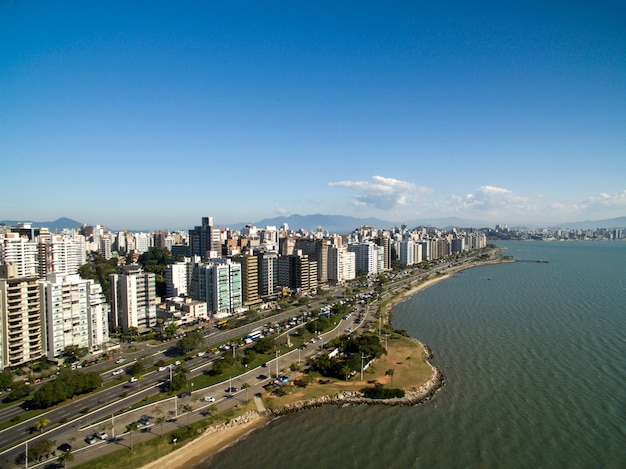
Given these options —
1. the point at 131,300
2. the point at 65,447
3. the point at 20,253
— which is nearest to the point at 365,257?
the point at 131,300

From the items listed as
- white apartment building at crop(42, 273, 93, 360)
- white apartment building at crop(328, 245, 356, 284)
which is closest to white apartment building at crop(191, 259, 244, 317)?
white apartment building at crop(42, 273, 93, 360)

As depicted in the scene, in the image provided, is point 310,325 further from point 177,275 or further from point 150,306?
point 177,275

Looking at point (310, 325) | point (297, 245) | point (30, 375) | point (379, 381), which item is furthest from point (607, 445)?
point (297, 245)

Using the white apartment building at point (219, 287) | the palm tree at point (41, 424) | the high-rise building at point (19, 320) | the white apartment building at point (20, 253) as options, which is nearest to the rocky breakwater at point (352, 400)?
the palm tree at point (41, 424)

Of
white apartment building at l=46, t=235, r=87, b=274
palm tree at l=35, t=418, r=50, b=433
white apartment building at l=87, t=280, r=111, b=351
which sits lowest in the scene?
palm tree at l=35, t=418, r=50, b=433

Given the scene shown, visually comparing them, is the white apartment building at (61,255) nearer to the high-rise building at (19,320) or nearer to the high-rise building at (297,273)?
the high-rise building at (19,320)

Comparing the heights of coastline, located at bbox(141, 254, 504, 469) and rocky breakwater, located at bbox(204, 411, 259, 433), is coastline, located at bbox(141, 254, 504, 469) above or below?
below

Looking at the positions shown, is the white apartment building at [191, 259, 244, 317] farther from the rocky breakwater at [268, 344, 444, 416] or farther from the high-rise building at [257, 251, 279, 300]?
the rocky breakwater at [268, 344, 444, 416]
